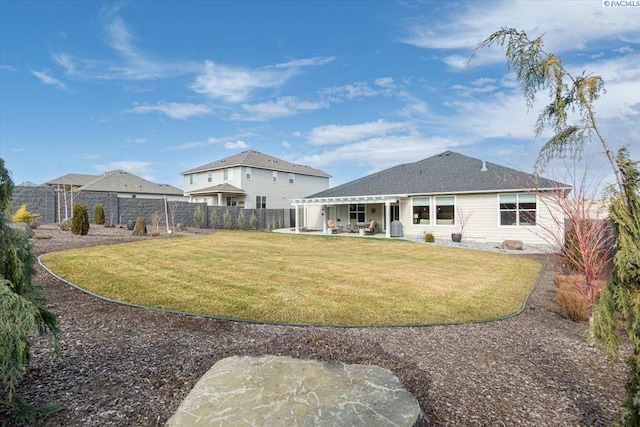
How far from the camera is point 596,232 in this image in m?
6.04

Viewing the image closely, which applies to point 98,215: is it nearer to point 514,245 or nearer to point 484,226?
point 484,226

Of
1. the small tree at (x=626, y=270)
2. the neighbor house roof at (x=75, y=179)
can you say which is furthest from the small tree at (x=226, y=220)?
the small tree at (x=626, y=270)

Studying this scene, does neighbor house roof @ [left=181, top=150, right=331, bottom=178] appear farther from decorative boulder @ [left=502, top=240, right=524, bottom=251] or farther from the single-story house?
decorative boulder @ [left=502, top=240, right=524, bottom=251]

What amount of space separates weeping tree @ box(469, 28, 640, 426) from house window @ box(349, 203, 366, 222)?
2286 cm

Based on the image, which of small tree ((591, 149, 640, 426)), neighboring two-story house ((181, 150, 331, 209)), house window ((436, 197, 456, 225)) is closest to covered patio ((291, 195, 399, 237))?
house window ((436, 197, 456, 225))

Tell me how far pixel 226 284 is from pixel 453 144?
2274cm

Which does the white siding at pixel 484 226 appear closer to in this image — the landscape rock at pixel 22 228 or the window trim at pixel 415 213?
the window trim at pixel 415 213

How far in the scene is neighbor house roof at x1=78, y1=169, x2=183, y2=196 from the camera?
3484cm

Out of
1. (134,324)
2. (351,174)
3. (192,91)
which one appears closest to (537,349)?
(134,324)

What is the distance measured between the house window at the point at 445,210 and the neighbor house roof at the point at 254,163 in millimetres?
18505

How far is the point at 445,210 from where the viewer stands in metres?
21.0

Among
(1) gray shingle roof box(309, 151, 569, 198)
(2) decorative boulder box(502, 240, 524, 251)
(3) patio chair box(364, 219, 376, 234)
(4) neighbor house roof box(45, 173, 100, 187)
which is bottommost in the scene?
(2) decorative boulder box(502, 240, 524, 251)

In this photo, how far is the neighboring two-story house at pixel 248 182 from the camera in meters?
32.0

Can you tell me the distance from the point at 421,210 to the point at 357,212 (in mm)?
6170
